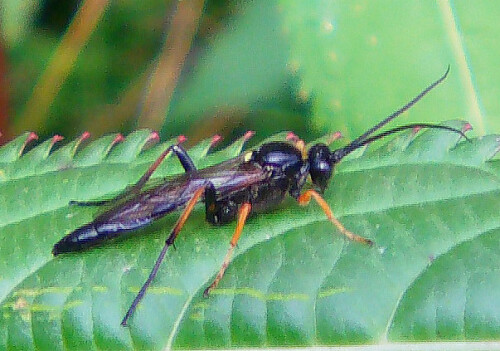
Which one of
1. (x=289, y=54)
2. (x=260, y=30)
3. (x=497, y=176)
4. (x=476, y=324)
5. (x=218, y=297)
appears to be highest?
(x=260, y=30)

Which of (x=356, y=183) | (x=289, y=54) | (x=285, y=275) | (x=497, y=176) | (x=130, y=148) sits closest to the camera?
(x=285, y=275)

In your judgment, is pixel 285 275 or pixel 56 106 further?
pixel 56 106

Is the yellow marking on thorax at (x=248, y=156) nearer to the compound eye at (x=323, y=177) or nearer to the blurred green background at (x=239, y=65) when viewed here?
the compound eye at (x=323, y=177)

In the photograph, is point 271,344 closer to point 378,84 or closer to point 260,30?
point 378,84

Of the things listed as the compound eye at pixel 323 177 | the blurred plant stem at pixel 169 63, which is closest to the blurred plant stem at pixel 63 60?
the blurred plant stem at pixel 169 63

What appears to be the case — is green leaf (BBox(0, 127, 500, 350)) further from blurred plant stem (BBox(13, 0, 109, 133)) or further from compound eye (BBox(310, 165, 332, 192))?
blurred plant stem (BBox(13, 0, 109, 133))

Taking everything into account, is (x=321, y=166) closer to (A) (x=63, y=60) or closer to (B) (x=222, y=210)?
(B) (x=222, y=210)

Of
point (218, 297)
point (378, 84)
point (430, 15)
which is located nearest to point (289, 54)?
point (378, 84)
